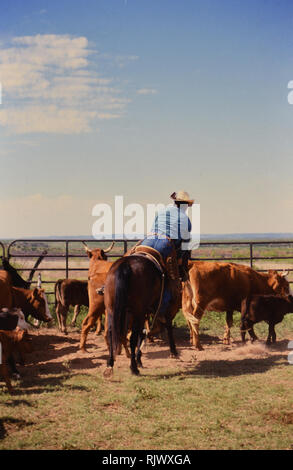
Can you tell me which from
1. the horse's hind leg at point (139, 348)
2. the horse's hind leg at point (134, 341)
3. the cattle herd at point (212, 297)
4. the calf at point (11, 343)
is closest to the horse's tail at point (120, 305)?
the horse's hind leg at point (134, 341)

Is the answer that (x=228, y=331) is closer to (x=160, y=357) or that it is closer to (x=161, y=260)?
(x=160, y=357)

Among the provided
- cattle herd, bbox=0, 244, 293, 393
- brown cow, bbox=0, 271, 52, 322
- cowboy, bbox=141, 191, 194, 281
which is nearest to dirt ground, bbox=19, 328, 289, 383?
cattle herd, bbox=0, 244, 293, 393

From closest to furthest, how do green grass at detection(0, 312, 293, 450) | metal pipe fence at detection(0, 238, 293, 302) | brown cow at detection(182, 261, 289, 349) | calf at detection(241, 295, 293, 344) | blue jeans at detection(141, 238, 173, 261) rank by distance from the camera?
1. green grass at detection(0, 312, 293, 450)
2. blue jeans at detection(141, 238, 173, 261)
3. calf at detection(241, 295, 293, 344)
4. brown cow at detection(182, 261, 289, 349)
5. metal pipe fence at detection(0, 238, 293, 302)

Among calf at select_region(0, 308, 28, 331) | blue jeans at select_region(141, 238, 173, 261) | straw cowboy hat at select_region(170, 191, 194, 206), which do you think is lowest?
calf at select_region(0, 308, 28, 331)

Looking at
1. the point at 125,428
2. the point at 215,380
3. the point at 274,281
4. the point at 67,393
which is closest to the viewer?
the point at 125,428

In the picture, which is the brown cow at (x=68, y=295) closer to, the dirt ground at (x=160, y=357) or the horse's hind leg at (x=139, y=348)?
the dirt ground at (x=160, y=357)

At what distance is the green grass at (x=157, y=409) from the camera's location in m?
4.85

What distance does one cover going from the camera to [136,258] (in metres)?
7.46

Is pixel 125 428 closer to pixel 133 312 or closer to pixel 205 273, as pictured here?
pixel 133 312

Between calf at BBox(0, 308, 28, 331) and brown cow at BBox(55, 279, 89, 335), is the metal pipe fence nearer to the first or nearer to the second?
brown cow at BBox(55, 279, 89, 335)

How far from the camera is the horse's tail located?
6.94 metres

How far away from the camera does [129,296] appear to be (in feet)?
23.5
